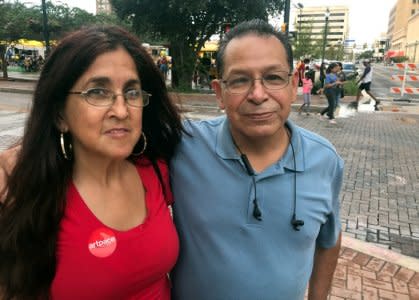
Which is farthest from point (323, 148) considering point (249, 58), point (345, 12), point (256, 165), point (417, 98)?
point (345, 12)

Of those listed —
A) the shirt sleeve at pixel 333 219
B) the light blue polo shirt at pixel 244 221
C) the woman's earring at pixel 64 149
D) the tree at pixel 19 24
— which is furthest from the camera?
the tree at pixel 19 24

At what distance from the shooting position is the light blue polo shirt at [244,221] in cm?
168

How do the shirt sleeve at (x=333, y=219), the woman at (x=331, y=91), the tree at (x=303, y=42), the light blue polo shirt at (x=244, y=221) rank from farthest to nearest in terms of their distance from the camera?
the tree at (x=303, y=42), the woman at (x=331, y=91), the shirt sleeve at (x=333, y=219), the light blue polo shirt at (x=244, y=221)

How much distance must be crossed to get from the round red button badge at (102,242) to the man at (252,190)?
342mm

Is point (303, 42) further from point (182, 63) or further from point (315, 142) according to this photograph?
point (315, 142)

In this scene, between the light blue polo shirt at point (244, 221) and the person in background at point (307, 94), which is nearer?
the light blue polo shirt at point (244, 221)

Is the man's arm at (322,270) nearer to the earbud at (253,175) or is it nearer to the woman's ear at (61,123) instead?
the earbud at (253,175)

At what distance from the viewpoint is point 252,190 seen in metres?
1.70

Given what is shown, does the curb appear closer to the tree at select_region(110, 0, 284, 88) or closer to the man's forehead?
the man's forehead

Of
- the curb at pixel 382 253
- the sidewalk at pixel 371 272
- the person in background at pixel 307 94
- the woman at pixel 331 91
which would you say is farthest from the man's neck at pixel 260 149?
the person in background at pixel 307 94

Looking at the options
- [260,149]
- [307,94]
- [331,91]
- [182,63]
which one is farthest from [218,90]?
[182,63]

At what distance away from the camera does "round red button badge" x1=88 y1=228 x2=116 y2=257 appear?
5.23 ft

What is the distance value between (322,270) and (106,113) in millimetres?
1403

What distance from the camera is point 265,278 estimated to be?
1685 mm
